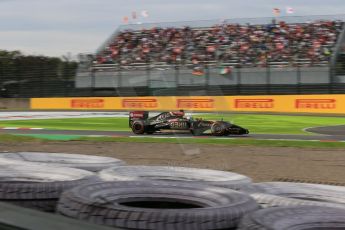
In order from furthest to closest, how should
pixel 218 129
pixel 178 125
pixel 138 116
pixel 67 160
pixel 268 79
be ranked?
1. pixel 268 79
2. pixel 138 116
3. pixel 218 129
4. pixel 178 125
5. pixel 67 160

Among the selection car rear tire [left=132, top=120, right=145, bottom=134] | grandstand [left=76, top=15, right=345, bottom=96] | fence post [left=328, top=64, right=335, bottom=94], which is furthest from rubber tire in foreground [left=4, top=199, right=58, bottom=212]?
fence post [left=328, top=64, right=335, bottom=94]

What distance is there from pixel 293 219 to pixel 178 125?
12679 mm

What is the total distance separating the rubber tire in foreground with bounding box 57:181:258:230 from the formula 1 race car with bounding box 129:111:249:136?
1094 cm

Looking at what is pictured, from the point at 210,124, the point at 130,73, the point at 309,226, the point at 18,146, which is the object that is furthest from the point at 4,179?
the point at 130,73

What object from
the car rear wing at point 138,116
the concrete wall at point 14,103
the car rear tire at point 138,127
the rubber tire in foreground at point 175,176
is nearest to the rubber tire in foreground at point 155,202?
the rubber tire in foreground at point 175,176

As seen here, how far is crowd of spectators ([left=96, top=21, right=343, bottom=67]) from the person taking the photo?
125 ft

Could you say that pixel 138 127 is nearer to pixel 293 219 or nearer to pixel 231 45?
pixel 293 219

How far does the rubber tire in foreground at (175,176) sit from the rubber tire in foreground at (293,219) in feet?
3.34

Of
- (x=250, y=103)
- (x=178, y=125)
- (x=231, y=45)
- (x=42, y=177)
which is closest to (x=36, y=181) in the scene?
(x=42, y=177)

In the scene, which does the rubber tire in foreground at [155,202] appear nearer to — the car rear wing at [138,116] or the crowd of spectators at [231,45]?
the car rear wing at [138,116]

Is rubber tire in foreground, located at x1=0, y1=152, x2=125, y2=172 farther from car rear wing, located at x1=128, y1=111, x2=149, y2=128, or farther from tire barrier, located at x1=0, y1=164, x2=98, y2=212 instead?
car rear wing, located at x1=128, y1=111, x2=149, y2=128

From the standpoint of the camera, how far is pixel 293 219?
7.66 feet

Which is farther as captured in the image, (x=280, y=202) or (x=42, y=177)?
(x=42, y=177)

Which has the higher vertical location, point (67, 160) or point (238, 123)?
point (67, 160)
